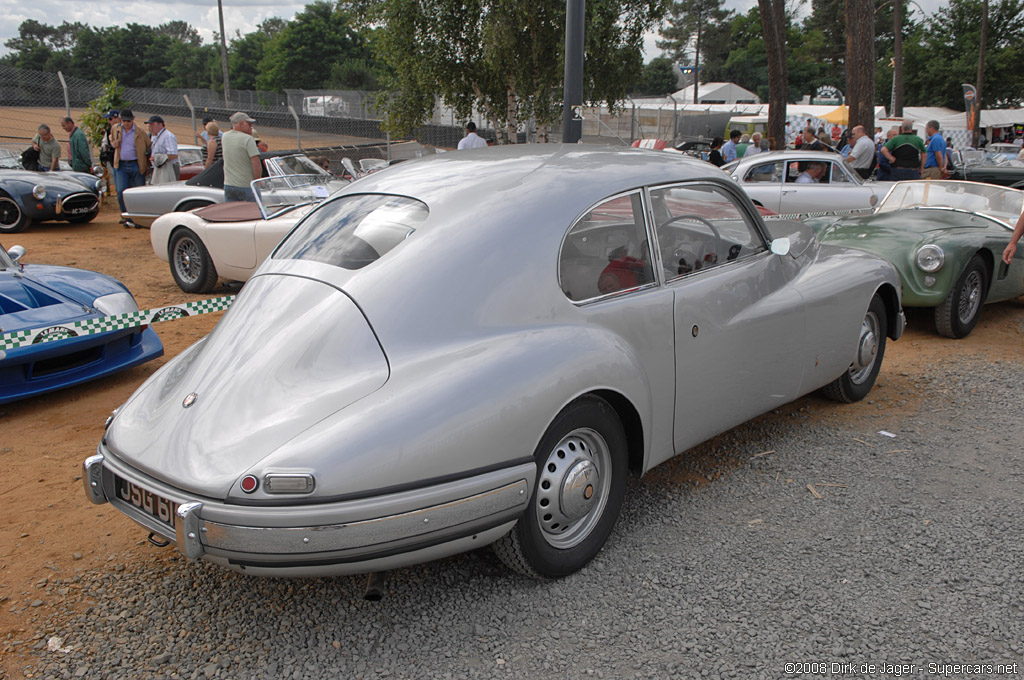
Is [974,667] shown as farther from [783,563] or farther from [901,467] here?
[901,467]

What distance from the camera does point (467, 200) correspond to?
9.99ft

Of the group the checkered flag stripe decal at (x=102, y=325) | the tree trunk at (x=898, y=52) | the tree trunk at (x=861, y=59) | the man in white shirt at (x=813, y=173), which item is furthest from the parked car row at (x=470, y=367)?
the tree trunk at (x=898, y=52)

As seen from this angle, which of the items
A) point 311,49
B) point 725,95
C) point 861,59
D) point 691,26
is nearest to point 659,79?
point 691,26

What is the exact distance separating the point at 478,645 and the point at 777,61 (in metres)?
18.0

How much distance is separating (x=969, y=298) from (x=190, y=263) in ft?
24.3

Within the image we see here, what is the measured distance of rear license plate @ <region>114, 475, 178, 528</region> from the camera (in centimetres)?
245

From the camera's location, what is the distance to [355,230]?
3086 millimetres

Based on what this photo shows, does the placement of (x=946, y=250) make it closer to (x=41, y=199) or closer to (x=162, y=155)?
(x=162, y=155)

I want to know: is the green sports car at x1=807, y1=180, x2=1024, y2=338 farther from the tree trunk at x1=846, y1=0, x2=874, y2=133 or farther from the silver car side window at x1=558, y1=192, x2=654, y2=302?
the tree trunk at x1=846, y1=0, x2=874, y2=133

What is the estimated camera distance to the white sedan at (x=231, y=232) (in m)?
7.56

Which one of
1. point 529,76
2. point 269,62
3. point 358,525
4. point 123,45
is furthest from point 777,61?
point 123,45

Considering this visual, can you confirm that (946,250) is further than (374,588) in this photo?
Yes

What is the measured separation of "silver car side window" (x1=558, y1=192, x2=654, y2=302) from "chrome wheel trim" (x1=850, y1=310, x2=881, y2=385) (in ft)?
6.74

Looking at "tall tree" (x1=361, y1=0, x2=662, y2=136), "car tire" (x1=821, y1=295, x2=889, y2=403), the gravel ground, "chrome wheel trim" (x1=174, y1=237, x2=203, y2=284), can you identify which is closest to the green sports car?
"car tire" (x1=821, y1=295, x2=889, y2=403)
